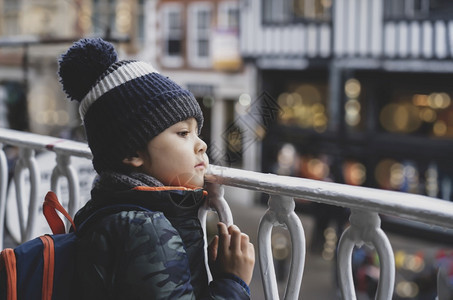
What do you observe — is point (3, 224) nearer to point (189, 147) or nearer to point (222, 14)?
point (189, 147)

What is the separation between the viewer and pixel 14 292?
143 centimetres

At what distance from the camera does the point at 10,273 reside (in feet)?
4.71

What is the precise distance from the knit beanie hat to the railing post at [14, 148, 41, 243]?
37.2 inches

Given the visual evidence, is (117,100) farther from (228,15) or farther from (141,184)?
(228,15)

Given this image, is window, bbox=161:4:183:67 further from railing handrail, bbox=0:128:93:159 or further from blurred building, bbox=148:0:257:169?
railing handrail, bbox=0:128:93:159

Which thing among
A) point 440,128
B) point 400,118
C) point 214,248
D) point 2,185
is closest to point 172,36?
point 400,118

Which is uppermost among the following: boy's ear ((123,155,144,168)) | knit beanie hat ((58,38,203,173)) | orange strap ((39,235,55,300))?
knit beanie hat ((58,38,203,173))

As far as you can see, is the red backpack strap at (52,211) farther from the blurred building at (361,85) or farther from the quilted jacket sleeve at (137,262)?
the blurred building at (361,85)

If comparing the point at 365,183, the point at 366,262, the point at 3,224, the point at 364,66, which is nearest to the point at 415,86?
the point at 364,66

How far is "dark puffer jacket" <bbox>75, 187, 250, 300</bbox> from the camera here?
1315mm

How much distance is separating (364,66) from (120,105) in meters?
11.2

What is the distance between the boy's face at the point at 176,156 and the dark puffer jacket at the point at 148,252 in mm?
55

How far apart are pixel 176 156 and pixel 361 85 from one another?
11.6 metres

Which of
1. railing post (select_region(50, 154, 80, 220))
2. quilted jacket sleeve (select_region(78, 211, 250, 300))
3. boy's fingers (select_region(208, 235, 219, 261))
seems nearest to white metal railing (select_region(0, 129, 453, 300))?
boy's fingers (select_region(208, 235, 219, 261))
